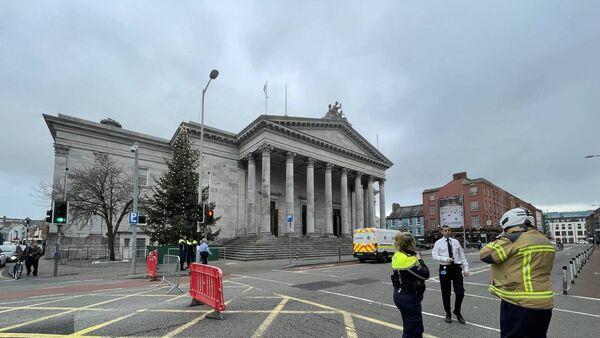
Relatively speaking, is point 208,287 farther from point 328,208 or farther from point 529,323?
point 328,208

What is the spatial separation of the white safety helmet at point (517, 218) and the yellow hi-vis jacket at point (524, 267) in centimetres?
10

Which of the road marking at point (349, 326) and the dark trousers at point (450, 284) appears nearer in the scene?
the road marking at point (349, 326)

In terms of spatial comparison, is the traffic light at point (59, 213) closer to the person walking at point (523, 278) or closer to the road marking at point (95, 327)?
the road marking at point (95, 327)

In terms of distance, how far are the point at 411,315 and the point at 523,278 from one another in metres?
1.46

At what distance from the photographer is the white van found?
2420 centimetres

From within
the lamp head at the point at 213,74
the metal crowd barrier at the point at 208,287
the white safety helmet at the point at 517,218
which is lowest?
the metal crowd barrier at the point at 208,287

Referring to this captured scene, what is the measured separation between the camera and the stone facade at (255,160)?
3198cm

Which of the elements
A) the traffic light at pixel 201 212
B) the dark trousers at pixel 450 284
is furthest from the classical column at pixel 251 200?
the dark trousers at pixel 450 284

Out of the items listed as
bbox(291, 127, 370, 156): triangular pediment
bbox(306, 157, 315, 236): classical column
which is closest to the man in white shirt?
bbox(306, 157, 315, 236): classical column

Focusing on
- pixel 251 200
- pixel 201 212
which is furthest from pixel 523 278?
pixel 251 200

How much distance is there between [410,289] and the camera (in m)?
4.40

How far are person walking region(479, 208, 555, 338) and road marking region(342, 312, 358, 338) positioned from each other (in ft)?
9.72

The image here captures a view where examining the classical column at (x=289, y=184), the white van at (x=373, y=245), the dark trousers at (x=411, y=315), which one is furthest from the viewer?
the classical column at (x=289, y=184)

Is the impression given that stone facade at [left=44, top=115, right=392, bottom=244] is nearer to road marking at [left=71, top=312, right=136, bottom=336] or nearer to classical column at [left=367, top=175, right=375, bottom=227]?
classical column at [left=367, top=175, right=375, bottom=227]
